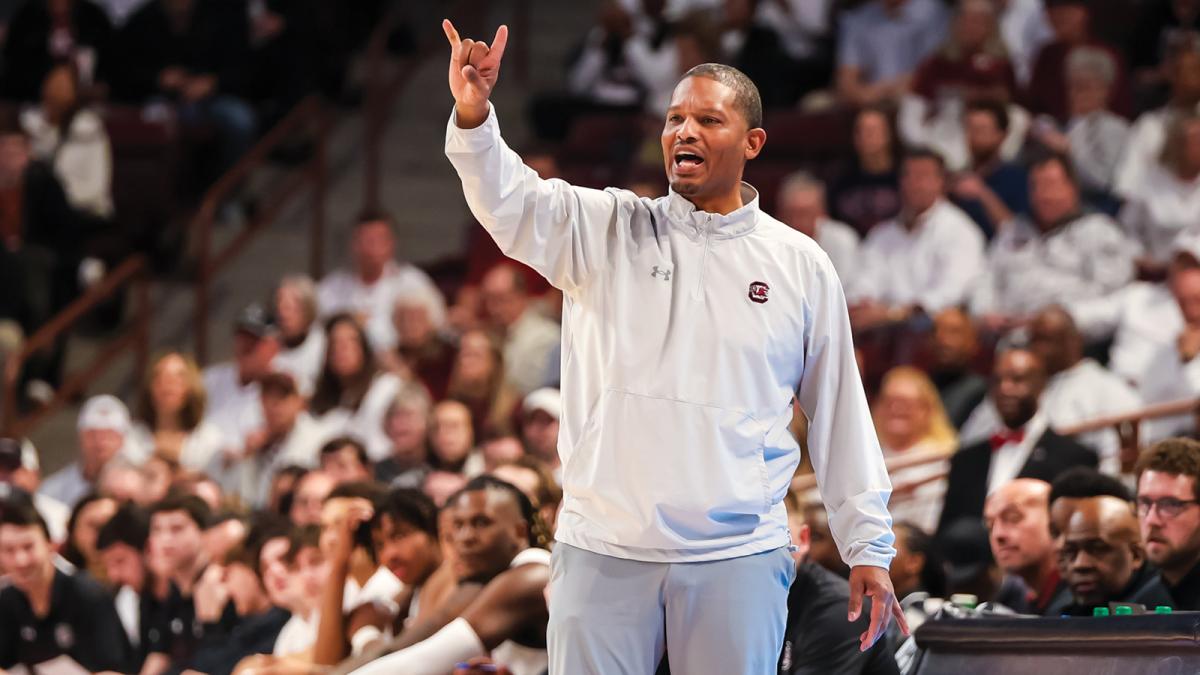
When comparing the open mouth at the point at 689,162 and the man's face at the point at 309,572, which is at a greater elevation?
the open mouth at the point at 689,162

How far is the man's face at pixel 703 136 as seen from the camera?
3504 mm

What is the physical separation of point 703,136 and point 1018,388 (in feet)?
13.0

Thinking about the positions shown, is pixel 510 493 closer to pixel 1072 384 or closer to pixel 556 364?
pixel 1072 384

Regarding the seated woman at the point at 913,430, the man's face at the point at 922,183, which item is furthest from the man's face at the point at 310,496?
the man's face at the point at 922,183

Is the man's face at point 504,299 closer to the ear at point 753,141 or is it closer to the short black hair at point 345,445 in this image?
the short black hair at point 345,445

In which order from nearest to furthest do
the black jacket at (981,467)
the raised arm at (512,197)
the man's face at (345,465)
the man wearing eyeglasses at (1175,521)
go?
the raised arm at (512,197)
the man wearing eyeglasses at (1175,521)
the black jacket at (981,467)
the man's face at (345,465)

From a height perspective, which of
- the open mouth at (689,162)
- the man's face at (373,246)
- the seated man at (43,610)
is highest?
the man's face at (373,246)

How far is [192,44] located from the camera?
11484 millimetres

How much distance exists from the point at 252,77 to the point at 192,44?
38 cm

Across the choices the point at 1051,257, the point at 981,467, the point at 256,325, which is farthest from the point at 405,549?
the point at 256,325

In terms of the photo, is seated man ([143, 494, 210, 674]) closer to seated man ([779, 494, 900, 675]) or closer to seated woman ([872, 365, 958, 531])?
seated woman ([872, 365, 958, 531])

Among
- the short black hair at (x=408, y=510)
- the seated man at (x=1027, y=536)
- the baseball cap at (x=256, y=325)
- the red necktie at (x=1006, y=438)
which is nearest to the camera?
the seated man at (x=1027, y=536)

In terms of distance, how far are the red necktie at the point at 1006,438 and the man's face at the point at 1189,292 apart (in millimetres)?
786

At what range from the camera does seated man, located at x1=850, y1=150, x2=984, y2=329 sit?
861 cm
